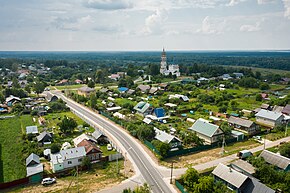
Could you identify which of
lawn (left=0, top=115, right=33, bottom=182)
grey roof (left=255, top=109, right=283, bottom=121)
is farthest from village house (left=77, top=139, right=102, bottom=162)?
grey roof (left=255, top=109, right=283, bottom=121)

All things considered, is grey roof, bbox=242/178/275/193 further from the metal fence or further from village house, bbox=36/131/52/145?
village house, bbox=36/131/52/145

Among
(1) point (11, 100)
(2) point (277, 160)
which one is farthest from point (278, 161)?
(1) point (11, 100)

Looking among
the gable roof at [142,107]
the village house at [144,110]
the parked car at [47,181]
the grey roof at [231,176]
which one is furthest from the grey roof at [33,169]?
the gable roof at [142,107]

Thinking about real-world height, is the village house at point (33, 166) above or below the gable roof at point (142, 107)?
below

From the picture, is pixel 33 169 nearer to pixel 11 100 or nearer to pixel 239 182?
pixel 239 182

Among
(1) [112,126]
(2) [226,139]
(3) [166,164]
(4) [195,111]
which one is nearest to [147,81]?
(4) [195,111]

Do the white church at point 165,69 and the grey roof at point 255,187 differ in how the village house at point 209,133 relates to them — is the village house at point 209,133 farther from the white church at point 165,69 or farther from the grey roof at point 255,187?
the white church at point 165,69

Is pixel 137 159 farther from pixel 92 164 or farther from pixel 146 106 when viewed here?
pixel 146 106
